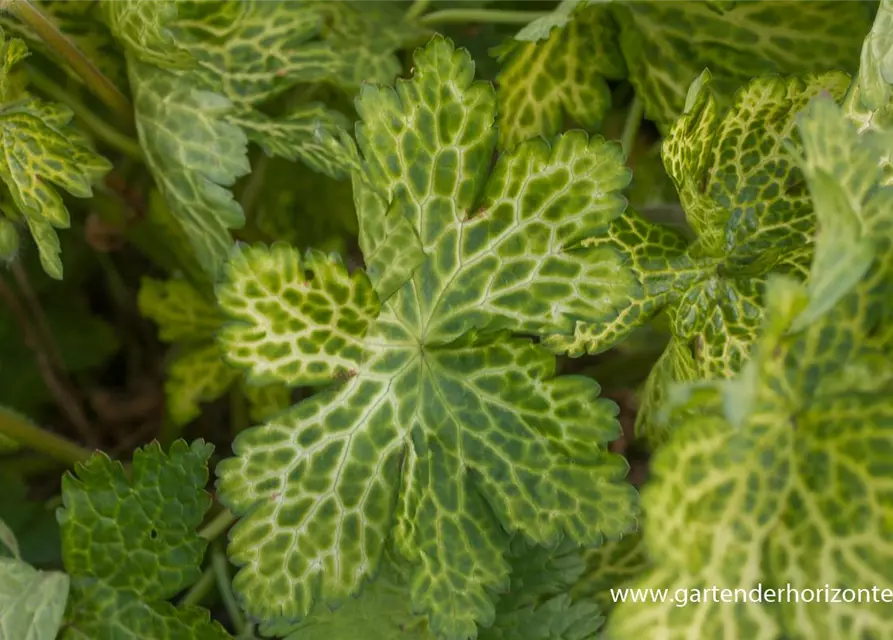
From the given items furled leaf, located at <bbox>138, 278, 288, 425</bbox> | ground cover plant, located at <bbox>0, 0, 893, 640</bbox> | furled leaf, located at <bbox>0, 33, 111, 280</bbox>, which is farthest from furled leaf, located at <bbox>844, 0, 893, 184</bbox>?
furled leaf, located at <bbox>138, 278, 288, 425</bbox>

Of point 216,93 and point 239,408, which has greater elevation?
point 216,93

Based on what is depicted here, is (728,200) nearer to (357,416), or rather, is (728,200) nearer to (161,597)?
(357,416)

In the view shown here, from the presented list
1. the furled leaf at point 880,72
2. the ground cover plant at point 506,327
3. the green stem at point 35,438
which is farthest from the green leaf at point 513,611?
the furled leaf at point 880,72

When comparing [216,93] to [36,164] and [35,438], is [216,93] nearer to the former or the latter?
[36,164]

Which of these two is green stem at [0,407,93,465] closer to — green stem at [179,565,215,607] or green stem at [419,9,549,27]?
green stem at [179,565,215,607]

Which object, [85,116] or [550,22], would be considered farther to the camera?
[85,116]

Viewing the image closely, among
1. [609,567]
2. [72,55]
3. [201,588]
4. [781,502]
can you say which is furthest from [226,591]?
[781,502]

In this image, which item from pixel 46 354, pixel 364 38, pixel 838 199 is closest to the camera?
pixel 838 199

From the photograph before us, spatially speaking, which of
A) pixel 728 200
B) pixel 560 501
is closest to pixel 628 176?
pixel 728 200

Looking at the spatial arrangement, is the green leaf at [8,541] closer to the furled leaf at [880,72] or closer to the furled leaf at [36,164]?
the furled leaf at [36,164]
